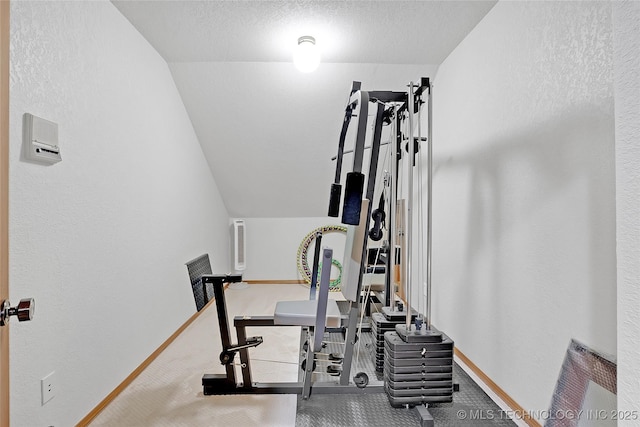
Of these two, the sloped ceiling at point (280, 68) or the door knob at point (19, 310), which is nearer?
the door knob at point (19, 310)

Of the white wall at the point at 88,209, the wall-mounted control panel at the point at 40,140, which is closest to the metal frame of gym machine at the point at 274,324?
the white wall at the point at 88,209

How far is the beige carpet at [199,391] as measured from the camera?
1.87 m

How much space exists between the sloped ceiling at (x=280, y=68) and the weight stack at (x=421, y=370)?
1.94 m

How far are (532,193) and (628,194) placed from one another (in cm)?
99

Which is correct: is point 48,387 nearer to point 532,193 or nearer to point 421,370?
point 421,370

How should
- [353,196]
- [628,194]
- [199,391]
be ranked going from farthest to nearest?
1. [199,391]
2. [353,196]
3. [628,194]

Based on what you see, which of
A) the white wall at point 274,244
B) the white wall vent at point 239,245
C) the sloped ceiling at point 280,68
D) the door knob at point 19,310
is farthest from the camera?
the white wall at point 274,244

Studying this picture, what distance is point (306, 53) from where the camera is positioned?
2598 mm

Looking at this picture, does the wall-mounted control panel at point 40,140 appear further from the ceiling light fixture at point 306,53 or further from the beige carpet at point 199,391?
the ceiling light fixture at point 306,53

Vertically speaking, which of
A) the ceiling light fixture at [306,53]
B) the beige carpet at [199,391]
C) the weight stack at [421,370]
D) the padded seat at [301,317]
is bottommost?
the beige carpet at [199,391]

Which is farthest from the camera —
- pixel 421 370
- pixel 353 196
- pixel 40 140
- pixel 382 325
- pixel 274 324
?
pixel 382 325

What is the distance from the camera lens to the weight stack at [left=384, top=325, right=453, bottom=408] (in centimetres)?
184

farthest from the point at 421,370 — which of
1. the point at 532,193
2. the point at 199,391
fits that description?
the point at 199,391

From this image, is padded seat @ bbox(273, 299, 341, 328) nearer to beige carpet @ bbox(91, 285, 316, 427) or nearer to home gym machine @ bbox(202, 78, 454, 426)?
home gym machine @ bbox(202, 78, 454, 426)
